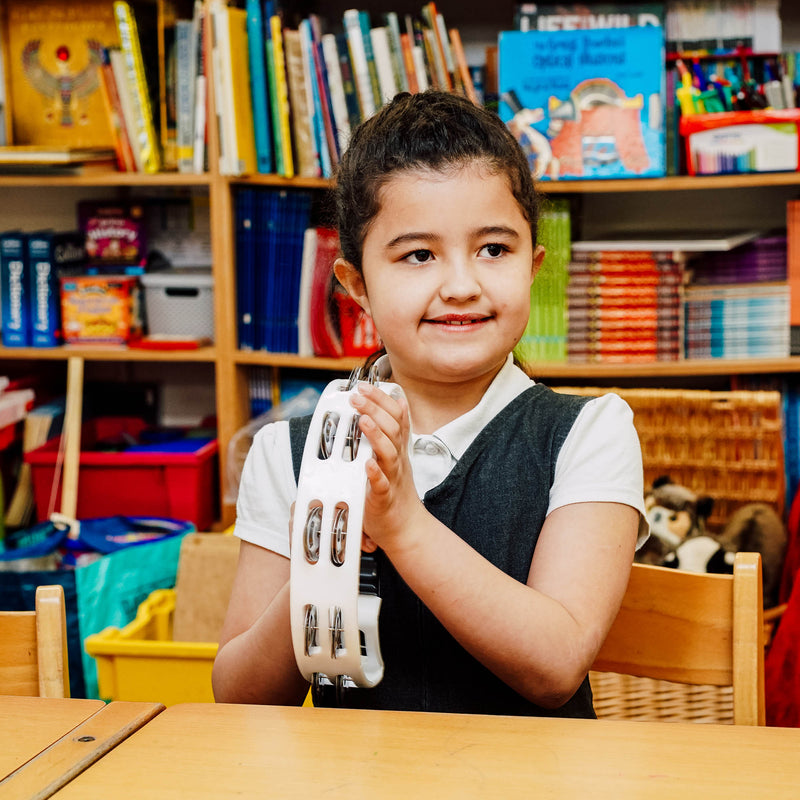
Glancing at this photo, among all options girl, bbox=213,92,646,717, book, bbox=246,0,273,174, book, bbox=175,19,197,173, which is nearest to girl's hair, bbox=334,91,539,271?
girl, bbox=213,92,646,717

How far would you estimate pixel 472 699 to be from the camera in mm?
956

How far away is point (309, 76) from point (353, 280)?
1.04m

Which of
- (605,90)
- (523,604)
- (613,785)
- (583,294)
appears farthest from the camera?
(583,294)

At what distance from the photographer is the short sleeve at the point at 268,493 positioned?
1.00 metres

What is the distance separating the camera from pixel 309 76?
1.98 metres

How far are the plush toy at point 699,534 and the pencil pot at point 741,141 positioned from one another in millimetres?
580

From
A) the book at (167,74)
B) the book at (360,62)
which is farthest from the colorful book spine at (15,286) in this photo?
the book at (360,62)

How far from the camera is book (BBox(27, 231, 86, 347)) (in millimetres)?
2213

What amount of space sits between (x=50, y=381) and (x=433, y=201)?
1729 mm

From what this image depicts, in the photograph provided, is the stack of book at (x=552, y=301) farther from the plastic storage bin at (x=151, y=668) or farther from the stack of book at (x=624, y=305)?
the plastic storage bin at (x=151, y=668)

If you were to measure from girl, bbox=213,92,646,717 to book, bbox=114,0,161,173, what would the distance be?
115cm

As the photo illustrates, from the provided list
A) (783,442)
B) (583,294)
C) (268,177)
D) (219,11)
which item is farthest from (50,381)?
(783,442)

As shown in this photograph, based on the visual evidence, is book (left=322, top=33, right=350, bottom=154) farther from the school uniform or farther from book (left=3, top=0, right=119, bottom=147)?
the school uniform

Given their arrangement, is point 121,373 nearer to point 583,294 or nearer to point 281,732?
point 583,294
